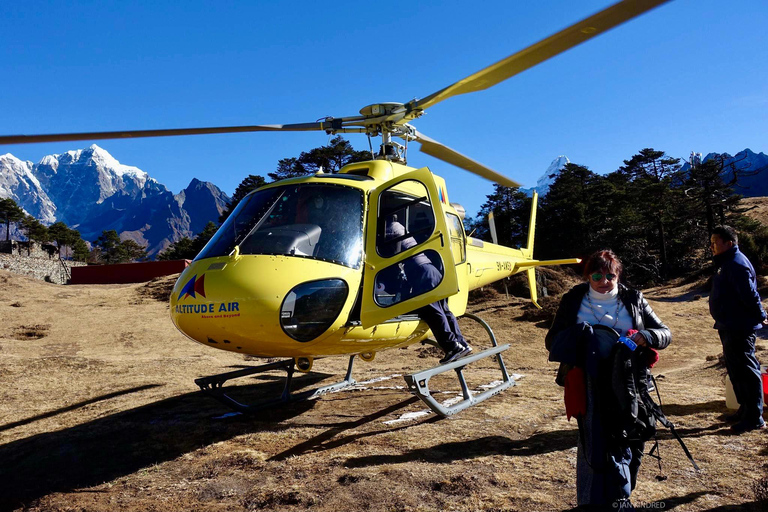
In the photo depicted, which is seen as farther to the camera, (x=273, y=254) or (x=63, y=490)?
(x=273, y=254)

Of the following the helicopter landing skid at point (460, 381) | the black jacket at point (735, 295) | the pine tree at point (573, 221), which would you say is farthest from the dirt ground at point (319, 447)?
the pine tree at point (573, 221)

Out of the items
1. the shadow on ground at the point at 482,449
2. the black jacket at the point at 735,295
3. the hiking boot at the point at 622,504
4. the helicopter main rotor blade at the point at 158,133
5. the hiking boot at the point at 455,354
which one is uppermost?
the helicopter main rotor blade at the point at 158,133

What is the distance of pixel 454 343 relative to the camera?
17.9 ft

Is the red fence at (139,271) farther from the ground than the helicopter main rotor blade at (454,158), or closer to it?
closer to it

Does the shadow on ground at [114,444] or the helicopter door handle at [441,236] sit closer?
the shadow on ground at [114,444]

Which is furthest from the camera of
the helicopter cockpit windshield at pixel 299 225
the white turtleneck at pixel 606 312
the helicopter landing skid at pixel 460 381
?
the helicopter cockpit windshield at pixel 299 225

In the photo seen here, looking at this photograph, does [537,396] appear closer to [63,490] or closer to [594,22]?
[594,22]

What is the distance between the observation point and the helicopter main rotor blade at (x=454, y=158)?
757 centimetres

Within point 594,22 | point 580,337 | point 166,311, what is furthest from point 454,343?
point 166,311

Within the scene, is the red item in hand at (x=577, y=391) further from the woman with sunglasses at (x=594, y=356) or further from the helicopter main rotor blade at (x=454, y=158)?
the helicopter main rotor blade at (x=454, y=158)

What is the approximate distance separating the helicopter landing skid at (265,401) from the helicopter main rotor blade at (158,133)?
9.49ft

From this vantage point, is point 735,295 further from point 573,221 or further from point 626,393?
point 573,221

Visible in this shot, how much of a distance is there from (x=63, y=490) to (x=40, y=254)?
54.3 m

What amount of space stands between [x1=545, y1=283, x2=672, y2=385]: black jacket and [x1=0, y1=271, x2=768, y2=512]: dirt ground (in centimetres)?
105
